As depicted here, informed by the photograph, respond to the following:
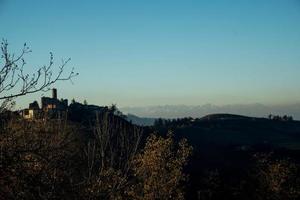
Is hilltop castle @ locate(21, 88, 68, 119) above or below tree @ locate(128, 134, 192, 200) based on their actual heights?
above

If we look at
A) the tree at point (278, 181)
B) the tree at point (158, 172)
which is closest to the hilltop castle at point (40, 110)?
the tree at point (158, 172)

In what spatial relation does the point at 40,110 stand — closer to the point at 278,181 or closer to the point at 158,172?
the point at 158,172

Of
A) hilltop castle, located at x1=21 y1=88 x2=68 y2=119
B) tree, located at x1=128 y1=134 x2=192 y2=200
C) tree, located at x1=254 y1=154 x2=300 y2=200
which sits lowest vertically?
tree, located at x1=254 y1=154 x2=300 y2=200

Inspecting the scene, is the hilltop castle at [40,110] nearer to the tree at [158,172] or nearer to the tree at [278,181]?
the tree at [158,172]

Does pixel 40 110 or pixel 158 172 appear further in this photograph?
pixel 158 172

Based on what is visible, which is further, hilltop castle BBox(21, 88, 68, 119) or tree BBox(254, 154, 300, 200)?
tree BBox(254, 154, 300, 200)

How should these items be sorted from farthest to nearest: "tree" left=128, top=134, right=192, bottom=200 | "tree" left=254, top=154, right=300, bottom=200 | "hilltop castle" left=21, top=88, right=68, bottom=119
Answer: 1. "tree" left=254, top=154, right=300, bottom=200
2. "tree" left=128, top=134, right=192, bottom=200
3. "hilltop castle" left=21, top=88, right=68, bottom=119

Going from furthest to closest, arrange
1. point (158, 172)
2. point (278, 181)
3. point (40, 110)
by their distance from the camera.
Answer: point (278, 181) < point (158, 172) < point (40, 110)

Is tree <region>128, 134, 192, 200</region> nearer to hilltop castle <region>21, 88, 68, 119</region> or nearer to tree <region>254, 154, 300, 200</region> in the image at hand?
hilltop castle <region>21, 88, 68, 119</region>

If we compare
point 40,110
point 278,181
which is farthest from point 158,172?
point 40,110

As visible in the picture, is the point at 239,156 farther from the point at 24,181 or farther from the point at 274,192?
the point at 24,181

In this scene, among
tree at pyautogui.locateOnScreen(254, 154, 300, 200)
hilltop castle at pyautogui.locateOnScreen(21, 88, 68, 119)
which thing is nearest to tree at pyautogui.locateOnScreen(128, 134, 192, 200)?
hilltop castle at pyautogui.locateOnScreen(21, 88, 68, 119)

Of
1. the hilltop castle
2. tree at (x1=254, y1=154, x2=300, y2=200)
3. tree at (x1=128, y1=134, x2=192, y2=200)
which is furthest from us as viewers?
tree at (x1=254, y1=154, x2=300, y2=200)

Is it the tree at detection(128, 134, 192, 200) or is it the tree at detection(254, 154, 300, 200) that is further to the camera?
the tree at detection(254, 154, 300, 200)
